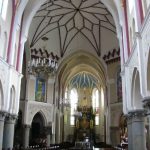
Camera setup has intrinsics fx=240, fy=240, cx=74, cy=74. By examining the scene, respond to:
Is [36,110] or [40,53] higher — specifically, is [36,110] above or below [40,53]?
below

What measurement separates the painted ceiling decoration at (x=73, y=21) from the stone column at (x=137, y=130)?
12.9 metres

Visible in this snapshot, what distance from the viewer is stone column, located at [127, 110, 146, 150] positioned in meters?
13.8

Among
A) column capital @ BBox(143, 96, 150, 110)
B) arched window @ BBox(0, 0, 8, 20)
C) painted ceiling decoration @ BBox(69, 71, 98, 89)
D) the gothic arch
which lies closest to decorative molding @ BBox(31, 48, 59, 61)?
arched window @ BBox(0, 0, 8, 20)

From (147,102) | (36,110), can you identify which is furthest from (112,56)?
(147,102)

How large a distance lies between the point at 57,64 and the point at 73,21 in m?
5.47

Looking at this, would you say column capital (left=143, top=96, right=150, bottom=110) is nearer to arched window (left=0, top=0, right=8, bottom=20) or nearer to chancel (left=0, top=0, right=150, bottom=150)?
chancel (left=0, top=0, right=150, bottom=150)

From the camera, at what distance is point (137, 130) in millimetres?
14164

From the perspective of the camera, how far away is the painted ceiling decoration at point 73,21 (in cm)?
2405

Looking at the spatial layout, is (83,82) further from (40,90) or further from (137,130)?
(137,130)

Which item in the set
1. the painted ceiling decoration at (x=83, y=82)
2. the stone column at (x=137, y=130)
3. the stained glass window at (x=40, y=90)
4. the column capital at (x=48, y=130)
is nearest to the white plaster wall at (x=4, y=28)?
the stone column at (x=137, y=130)

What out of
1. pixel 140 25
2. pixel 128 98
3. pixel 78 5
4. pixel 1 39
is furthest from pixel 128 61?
pixel 78 5

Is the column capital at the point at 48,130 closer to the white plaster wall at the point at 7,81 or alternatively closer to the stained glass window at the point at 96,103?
the white plaster wall at the point at 7,81

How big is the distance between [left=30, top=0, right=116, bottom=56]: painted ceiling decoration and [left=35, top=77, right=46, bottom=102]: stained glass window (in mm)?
4229

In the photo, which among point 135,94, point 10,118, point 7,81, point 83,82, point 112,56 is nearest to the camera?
point 135,94
